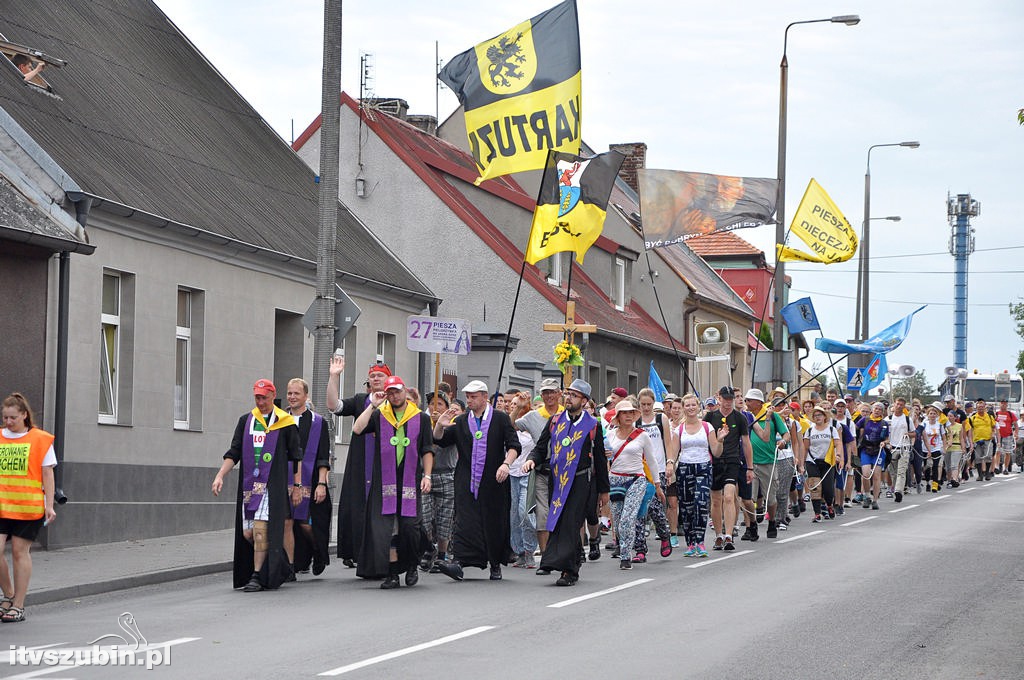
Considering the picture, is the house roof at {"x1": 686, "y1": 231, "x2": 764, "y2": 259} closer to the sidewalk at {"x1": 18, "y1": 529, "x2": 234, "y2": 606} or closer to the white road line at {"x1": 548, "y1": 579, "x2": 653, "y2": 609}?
the sidewalk at {"x1": 18, "y1": 529, "x2": 234, "y2": 606}

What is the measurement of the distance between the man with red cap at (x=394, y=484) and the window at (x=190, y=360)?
710 centimetres

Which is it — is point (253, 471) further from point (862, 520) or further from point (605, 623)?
point (862, 520)

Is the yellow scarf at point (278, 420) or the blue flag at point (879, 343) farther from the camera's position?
the blue flag at point (879, 343)

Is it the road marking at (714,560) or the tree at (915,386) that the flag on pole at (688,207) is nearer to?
the road marking at (714,560)

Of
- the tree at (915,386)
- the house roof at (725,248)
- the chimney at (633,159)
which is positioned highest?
the chimney at (633,159)

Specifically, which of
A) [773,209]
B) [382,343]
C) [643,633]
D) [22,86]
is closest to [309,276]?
[382,343]

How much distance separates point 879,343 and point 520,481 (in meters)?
16.5

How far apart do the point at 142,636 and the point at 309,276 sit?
1364cm

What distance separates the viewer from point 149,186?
20281 mm

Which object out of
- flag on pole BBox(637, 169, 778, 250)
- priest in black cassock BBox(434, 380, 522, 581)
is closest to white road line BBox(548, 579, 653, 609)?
priest in black cassock BBox(434, 380, 522, 581)

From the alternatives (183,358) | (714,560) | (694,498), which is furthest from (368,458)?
(183,358)

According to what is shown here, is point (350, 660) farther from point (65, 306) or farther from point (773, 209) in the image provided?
point (773, 209)

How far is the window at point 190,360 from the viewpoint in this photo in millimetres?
20812

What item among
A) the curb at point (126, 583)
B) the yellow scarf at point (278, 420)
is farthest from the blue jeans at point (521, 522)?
the yellow scarf at point (278, 420)
